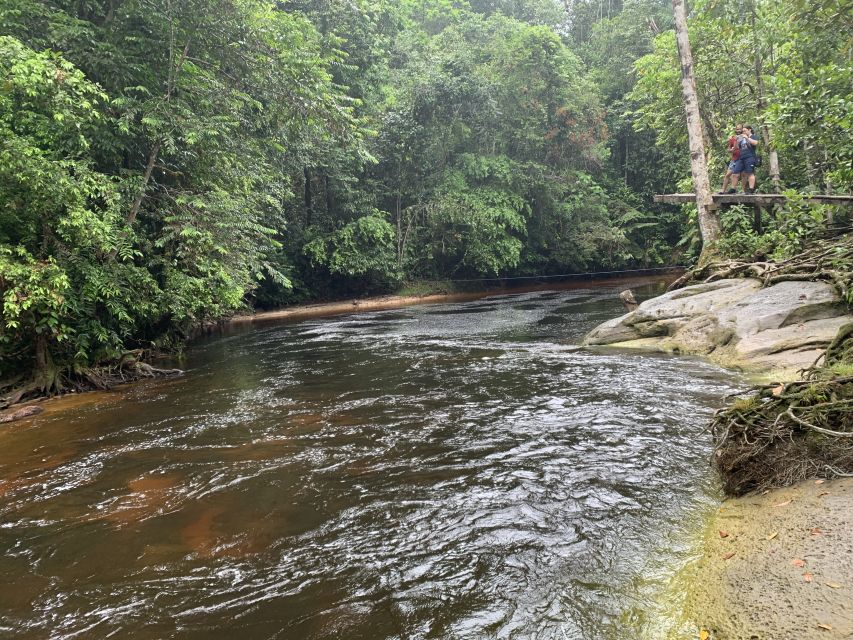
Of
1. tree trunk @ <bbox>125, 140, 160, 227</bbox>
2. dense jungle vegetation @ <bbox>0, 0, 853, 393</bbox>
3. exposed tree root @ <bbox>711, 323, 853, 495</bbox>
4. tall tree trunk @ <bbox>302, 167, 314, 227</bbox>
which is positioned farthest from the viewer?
tall tree trunk @ <bbox>302, 167, 314, 227</bbox>

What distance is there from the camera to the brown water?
Result: 3129 mm

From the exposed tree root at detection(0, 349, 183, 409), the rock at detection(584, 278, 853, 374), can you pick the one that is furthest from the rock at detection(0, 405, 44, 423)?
the rock at detection(584, 278, 853, 374)

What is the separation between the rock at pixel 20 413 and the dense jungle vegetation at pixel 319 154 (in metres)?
1.14

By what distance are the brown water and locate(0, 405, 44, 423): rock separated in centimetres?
23

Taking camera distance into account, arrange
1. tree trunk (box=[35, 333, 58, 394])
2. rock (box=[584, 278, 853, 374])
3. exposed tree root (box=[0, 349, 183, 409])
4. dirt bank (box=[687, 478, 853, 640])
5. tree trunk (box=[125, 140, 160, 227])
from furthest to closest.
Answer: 1. tree trunk (box=[125, 140, 160, 227])
2. tree trunk (box=[35, 333, 58, 394])
3. exposed tree root (box=[0, 349, 183, 409])
4. rock (box=[584, 278, 853, 374])
5. dirt bank (box=[687, 478, 853, 640])

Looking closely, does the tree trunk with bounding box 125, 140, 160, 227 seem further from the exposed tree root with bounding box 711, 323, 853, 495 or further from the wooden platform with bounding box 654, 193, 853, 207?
the wooden platform with bounding box 654, 193, 853, 207

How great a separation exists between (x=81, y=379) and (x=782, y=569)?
10952mm

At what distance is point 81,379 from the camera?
10086 mm

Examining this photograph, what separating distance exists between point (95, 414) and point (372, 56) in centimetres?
2494

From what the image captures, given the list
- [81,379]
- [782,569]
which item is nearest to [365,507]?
[782,569]

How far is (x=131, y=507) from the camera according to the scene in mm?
4723

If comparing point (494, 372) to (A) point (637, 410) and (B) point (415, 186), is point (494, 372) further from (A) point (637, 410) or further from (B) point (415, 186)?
(B) point (415, 186)

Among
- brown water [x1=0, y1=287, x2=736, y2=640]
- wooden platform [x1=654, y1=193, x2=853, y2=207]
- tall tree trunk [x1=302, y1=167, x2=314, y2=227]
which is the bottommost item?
brown water [x1=0, y1=287, x2=736, y2=640]

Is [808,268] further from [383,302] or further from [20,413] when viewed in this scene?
[383,302]
